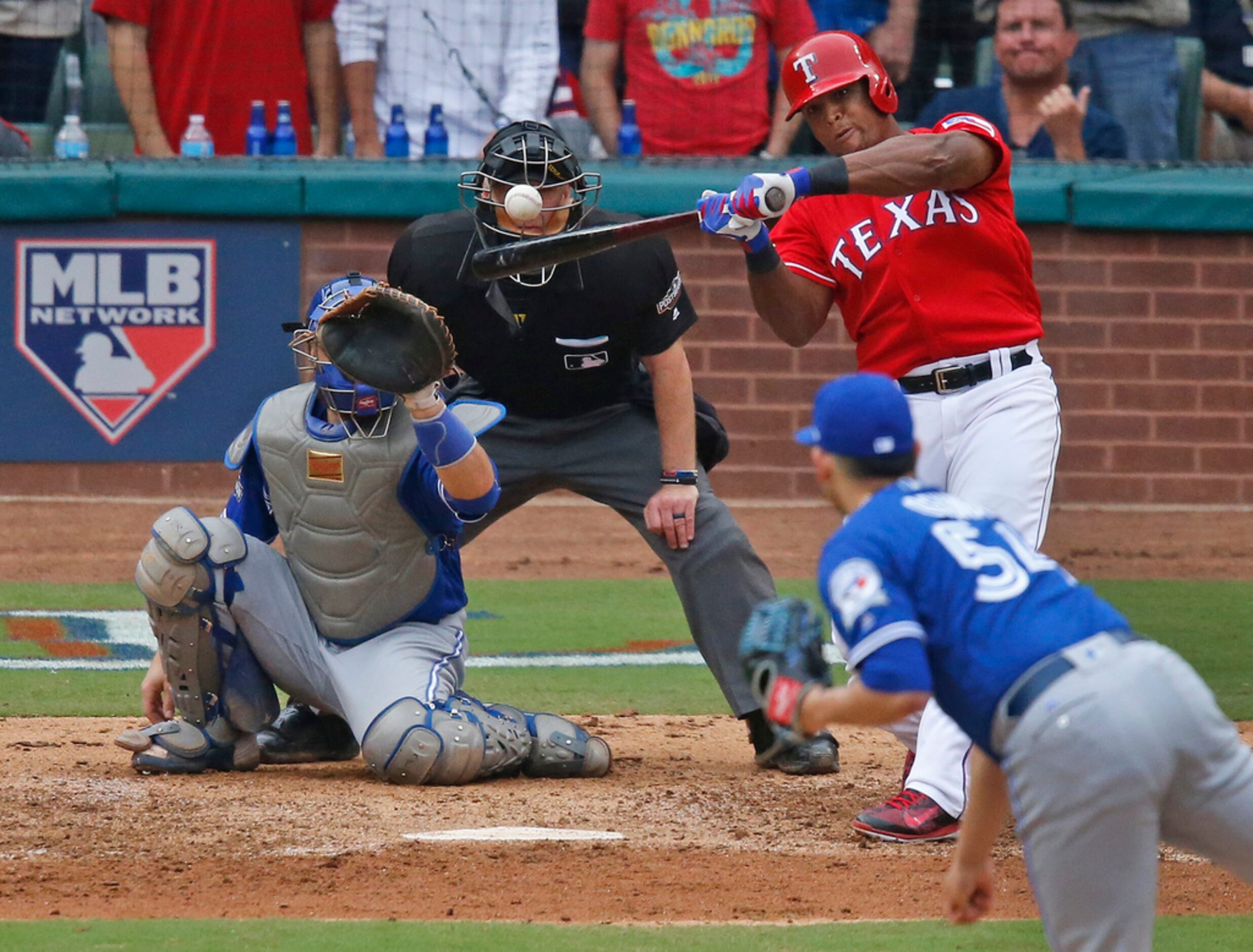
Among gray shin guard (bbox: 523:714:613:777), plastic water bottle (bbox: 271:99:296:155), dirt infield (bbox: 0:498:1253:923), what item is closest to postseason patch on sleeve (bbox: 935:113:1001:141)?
dirt infield (bbox: 0:498:1253:923)

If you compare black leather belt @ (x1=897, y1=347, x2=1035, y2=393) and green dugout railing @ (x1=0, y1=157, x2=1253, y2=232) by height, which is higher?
green dugout railing @ (x1=0, y1=157, x2=1253, y2=232)

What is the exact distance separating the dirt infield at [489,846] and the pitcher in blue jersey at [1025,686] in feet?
3.29

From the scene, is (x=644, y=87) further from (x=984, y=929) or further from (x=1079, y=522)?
(x=984, y=929)

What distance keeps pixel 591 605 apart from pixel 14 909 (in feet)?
13.3

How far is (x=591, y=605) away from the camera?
7.23 m

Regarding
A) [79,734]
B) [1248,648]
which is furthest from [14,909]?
[1248,648]

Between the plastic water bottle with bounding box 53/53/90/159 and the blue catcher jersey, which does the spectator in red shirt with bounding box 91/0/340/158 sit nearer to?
the plastic water bottle with bounding box 53/53/90/159

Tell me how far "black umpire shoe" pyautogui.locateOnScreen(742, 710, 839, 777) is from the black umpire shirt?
107 cm

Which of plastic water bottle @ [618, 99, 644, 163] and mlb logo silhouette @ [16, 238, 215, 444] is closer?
mlb logo silhouette @ [16, 238, 215, 444]

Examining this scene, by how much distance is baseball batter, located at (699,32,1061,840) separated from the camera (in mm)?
3955

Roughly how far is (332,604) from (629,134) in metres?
5.05

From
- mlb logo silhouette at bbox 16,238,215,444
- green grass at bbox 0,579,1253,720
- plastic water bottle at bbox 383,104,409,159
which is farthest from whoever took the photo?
plastic water bottle at bbox 383,104,409,159

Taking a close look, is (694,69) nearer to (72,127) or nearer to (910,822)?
(72,127)

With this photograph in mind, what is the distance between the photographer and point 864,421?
2514 millimetres
